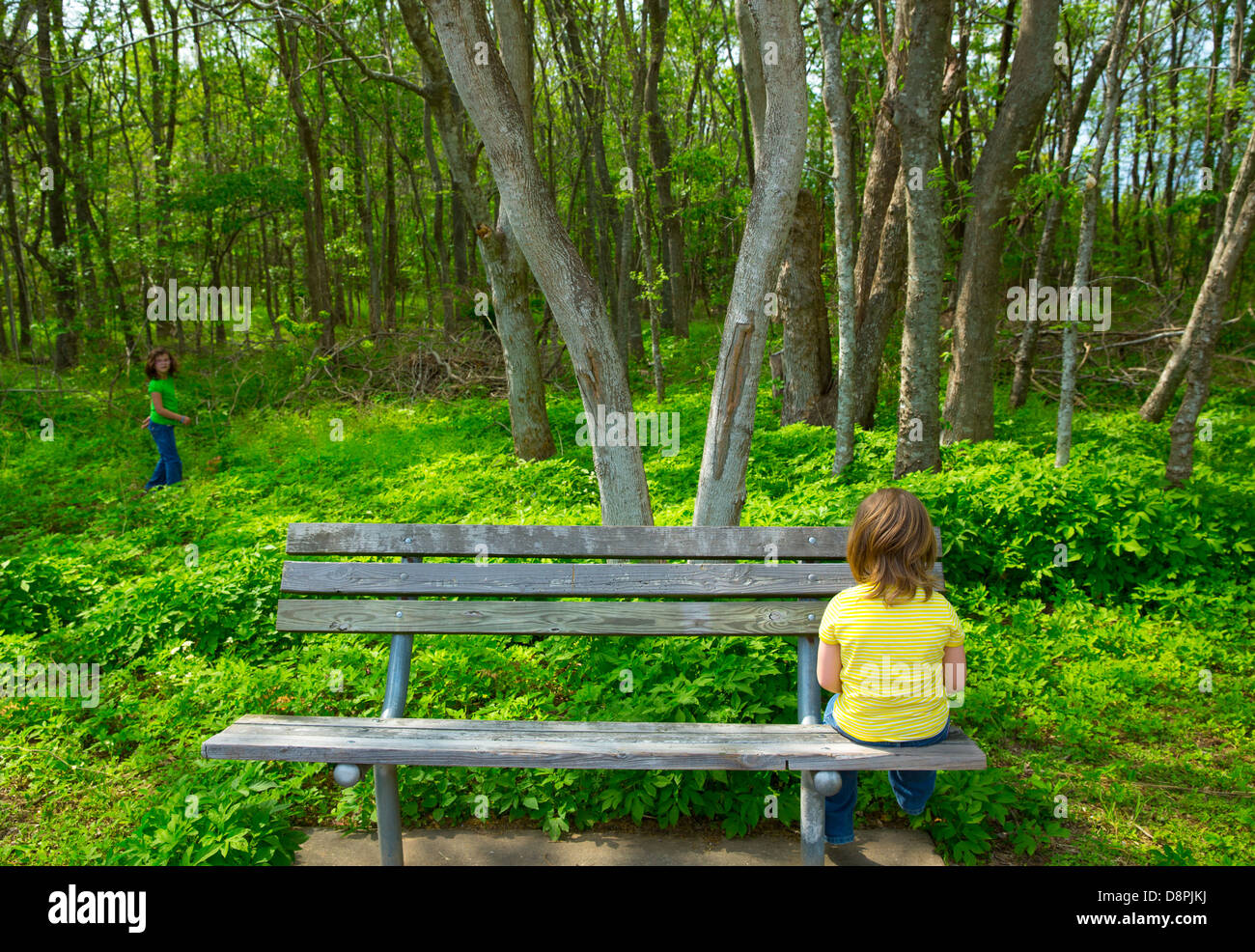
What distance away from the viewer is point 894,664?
8.57ft

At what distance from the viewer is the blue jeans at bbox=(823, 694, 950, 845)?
8.99 feet

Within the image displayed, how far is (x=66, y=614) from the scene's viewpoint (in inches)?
200

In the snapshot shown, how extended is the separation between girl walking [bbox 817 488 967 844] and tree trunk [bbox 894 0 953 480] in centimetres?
420

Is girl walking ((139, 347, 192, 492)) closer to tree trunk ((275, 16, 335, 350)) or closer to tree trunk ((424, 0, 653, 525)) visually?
tree trunk ((275, 16, 335, 350))

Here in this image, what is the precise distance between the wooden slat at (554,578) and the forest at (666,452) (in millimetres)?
459

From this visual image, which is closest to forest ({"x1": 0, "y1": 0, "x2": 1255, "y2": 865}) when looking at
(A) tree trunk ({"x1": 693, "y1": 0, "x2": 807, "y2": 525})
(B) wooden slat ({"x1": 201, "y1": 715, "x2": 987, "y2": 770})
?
(A) tree trunk ({"x1": 693, "y1": 0, "x2": 807, "y2": 525})

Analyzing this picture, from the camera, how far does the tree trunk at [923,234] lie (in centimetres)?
642

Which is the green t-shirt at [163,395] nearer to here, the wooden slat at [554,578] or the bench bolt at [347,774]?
the wooden slat at [554,578]

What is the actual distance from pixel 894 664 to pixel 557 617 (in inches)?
53.6

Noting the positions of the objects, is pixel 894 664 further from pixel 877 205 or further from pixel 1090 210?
pixel 877 205

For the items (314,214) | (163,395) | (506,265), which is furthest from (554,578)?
(314,214)

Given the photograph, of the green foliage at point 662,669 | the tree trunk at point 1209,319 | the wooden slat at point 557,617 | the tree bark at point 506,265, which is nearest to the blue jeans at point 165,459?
the green foliage at point 662,669

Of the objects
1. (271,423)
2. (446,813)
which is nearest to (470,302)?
(271,423)

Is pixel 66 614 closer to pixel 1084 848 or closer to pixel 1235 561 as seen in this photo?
pixel 1084 848
